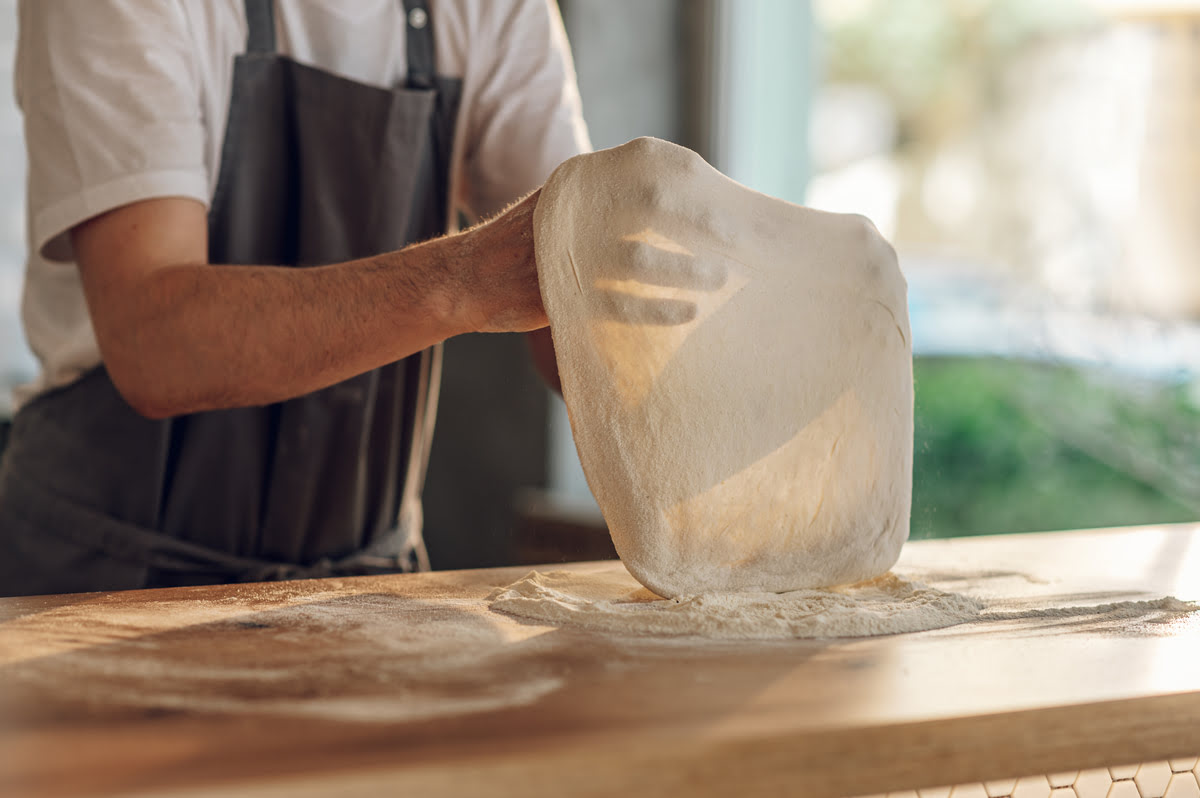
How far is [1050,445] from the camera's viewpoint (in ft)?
12.8

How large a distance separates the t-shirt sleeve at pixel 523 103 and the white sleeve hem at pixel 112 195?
39 centimetres

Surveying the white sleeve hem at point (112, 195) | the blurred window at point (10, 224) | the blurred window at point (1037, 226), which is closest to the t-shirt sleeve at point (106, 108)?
the white sleeve hem at point (112, 195)

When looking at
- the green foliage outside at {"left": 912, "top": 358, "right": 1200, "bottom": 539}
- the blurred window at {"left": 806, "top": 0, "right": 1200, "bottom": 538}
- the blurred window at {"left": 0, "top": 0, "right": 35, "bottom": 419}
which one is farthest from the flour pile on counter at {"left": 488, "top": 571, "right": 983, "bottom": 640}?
the green foliage outside at {"left": 912, "top": 358, "right": 1200, "bottom": 539}

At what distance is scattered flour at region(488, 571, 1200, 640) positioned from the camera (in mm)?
772

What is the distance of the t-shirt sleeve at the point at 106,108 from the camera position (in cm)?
98

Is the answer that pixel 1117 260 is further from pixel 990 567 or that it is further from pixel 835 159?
pixel 990 567

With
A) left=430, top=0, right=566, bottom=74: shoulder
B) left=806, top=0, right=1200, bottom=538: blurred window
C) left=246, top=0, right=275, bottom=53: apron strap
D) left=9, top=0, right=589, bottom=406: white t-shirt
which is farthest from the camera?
left=806, top=0, right=1200, bottom=538: blurred window

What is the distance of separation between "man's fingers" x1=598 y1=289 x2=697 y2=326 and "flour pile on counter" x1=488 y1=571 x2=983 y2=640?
0.75 ft

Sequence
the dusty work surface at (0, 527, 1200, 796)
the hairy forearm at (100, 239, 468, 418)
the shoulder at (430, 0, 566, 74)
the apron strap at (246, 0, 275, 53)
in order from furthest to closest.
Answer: the shoulder at (430, 0, 566, 74) < the apron strap at (246, 0, 275, 53) < the hairy forearm at (100, 239, 468, 418) < the dusty work surface at (0, 527, 1200, 796)

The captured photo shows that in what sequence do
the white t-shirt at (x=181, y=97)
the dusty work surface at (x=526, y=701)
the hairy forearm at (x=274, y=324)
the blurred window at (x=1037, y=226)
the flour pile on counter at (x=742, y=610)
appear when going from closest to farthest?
the dusty work surface at (x=526, y=701) → the flour pile on counter at (x=742, y=610) → the hairy forearm at (x=274, y=324) → the white t-shirt at (x=181, y=97) → the blurred window at (x=1037, y=226)

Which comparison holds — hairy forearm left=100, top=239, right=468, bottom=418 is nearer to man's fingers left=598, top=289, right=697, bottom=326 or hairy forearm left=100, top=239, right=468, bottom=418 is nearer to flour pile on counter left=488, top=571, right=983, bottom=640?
man's fingers left=598, top=289, right=697, bottom=326

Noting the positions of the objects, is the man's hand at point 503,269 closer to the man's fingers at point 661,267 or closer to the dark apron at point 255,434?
the man's fingers at point 661,267

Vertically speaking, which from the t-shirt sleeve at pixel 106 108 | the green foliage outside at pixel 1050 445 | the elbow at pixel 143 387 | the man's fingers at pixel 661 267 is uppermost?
the t-shirt sleeve at pixel 106 108

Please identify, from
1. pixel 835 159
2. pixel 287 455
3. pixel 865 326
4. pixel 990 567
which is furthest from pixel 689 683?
pixel 835 159
